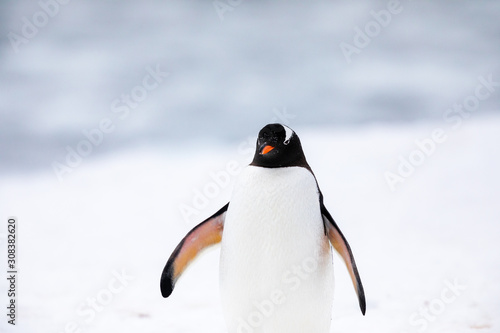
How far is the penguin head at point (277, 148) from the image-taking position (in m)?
1.41

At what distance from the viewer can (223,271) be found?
1.49 m

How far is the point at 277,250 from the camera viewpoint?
139 centimetres

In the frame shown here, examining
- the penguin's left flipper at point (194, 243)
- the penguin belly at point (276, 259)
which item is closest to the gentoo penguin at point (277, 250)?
the penguin belly at point (276, 259)

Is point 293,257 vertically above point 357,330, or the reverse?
point 293,257

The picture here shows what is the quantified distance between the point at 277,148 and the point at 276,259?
33cm

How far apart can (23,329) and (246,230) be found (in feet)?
3.32

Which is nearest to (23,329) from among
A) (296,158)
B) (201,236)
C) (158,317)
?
(158,317)

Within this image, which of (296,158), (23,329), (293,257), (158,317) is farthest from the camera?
(158,317)

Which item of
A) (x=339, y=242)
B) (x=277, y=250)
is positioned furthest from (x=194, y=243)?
(x=339, y=242)

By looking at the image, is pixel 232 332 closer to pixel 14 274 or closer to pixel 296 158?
pixel 296 158

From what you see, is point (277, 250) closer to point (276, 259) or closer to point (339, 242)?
point (276, 259)

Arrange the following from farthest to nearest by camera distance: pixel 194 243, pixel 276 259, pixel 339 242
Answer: pixel 194 243
pixel 339 242
pixel 276 259

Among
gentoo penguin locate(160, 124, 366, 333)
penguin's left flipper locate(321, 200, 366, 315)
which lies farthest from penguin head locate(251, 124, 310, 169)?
penguin's left flipper locate(321, 200, 366, 315)

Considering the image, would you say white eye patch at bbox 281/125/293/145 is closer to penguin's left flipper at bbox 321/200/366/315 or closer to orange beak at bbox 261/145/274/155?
orange beak at bbox 261/145/274/155
